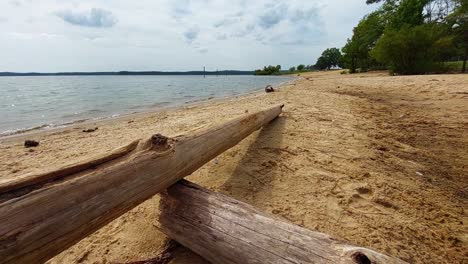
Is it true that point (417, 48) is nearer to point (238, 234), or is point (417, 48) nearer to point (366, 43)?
point (366, 43)

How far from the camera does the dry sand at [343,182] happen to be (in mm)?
2203

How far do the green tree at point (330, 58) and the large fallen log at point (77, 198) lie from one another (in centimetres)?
10643

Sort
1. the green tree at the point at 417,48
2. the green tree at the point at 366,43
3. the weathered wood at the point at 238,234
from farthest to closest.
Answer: the green tree at the point at 366,43
the green tree at the point at 417,48
the weathered wood at the point at 238,234

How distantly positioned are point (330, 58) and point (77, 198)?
Result: 10953 cm

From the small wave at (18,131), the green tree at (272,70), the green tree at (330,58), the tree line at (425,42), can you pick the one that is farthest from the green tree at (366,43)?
the green tree at (272,70)

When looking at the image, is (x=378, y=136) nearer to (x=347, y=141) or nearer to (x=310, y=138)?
(x=347, y=141)

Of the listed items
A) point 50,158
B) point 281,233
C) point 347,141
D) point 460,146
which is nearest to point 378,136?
point 347,141

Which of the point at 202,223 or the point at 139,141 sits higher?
the point at 139,141

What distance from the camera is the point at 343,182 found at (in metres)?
3.11

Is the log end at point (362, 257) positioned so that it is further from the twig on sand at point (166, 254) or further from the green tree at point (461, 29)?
the green tree at point (461, 29)

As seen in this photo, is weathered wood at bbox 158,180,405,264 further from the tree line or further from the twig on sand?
the tree line

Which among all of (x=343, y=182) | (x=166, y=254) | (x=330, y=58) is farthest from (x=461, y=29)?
(x=330, y=58)

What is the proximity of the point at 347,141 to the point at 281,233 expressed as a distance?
3323mm

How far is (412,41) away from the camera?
24719mm
